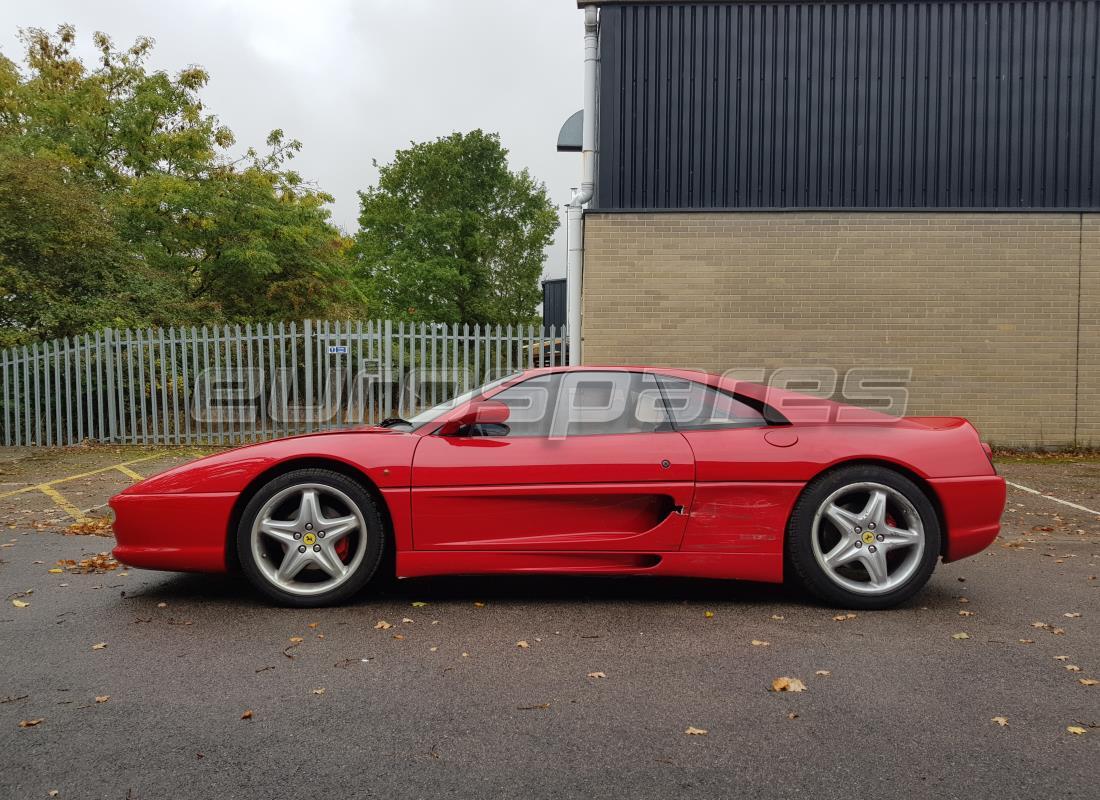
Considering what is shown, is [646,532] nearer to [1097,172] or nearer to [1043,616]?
[1043,616]

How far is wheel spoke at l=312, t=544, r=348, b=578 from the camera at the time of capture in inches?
161

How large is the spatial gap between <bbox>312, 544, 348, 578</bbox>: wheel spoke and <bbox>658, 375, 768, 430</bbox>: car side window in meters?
1.85

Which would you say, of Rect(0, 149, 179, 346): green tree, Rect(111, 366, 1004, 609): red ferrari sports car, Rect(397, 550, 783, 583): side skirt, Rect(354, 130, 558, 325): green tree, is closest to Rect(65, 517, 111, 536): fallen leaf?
Rect(111, 366, 1004, 609): red ferrari sports car

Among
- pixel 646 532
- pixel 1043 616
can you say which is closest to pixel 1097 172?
pixel 1043 616

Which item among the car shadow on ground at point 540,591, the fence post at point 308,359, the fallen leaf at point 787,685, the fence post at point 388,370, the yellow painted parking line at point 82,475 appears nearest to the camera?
the fallen leaf at point 787,685

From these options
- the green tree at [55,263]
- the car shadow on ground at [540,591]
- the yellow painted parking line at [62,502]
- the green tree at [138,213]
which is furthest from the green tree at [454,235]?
the car shadow on ground at [540,591]

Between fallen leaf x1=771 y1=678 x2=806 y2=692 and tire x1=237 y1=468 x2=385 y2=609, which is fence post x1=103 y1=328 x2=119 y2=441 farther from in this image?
fallen leaf x1=771 y1=678 x2=806 y2=692

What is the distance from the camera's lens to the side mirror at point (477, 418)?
4.19 meters

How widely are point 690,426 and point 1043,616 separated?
1946 millimetres

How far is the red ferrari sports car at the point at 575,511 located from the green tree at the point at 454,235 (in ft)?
105

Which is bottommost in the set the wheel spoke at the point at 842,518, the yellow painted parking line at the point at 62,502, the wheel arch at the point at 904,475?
the yellow painted parking line at the point at 62,502

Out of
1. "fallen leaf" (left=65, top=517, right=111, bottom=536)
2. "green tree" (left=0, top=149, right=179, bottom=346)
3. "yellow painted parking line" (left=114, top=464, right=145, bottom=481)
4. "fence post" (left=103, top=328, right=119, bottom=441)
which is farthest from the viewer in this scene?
"green tree" (left=0, top=149, right=179, bottom=346)

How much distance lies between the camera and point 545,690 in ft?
9.98

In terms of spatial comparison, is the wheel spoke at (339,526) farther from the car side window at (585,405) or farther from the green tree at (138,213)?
the green tree at (138,213)
